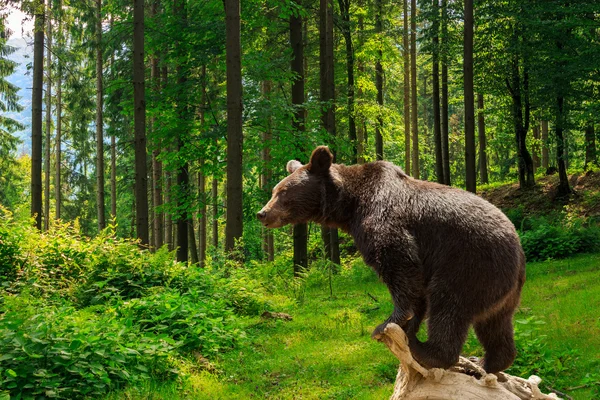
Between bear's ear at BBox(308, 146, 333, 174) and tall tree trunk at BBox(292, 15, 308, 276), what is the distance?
888 cm

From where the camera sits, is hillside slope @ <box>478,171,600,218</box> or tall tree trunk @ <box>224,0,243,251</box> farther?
hillside slope @ <box>478,171,600,218</box>

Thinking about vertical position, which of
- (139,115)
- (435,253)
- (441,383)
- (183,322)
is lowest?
(183,322)

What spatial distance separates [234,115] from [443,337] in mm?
8088

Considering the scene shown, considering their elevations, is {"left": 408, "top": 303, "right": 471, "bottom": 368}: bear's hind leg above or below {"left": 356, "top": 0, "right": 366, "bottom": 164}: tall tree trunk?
below

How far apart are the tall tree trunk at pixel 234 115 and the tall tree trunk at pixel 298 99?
2.56 metres

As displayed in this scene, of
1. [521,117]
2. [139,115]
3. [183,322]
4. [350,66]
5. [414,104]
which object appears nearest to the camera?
[183,322]

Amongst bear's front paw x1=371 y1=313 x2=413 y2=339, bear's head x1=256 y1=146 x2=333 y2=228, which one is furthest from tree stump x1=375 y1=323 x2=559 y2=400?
bear's head x1=256 y1=146 x2=333 y2=228

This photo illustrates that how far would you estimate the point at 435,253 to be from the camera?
11.3 ft

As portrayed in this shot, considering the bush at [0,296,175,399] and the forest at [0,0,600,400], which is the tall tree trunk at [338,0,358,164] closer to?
the forest at [0,0,600,400]

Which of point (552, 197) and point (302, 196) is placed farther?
point (552, 197)

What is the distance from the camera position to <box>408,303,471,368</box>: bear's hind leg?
3.32 metres

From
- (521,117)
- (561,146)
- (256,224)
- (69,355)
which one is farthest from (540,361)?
(521,117)

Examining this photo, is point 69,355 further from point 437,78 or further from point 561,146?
point 437,78

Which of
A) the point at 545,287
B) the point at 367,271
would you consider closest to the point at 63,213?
the point at 367,271
